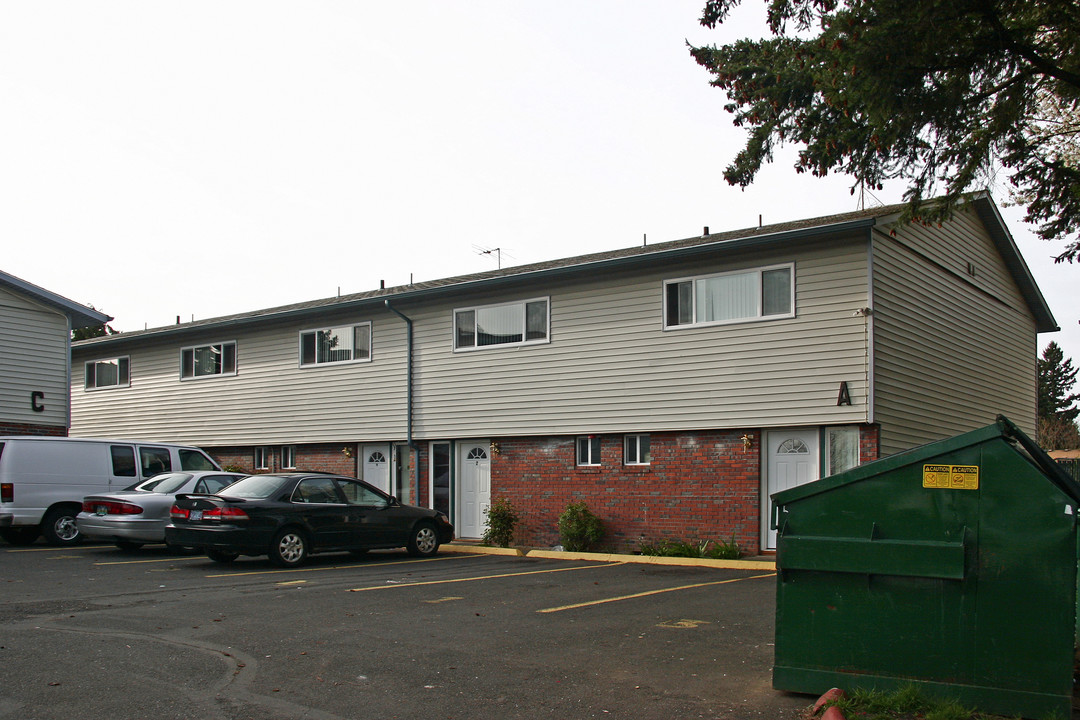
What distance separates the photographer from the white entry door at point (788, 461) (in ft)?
53.1

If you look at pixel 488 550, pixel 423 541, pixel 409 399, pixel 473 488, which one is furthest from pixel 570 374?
pixel 423 541

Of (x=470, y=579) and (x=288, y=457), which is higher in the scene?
(x=288, y=457)

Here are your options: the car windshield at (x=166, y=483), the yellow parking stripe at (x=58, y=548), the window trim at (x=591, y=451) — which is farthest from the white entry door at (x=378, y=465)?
the yellow parking stripe at (x=58, y=548)

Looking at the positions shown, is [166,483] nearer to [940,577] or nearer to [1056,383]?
[940,577]

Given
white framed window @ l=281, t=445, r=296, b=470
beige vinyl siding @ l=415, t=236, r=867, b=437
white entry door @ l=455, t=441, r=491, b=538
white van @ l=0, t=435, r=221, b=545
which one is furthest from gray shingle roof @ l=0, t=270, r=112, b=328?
white entry door @ l=455, t=441, r=491, b=538

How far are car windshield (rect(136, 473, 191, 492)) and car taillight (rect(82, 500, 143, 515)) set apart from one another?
0.76 metres

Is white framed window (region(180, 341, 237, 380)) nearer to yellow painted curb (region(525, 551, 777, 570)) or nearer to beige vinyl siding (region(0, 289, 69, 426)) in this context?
beige vinyl siding (region(0, 289, 69, 426))

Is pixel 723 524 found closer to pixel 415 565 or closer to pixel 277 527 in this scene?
pixel 415 565

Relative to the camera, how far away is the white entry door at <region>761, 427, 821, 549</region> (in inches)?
637

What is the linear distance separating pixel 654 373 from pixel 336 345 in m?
8.49

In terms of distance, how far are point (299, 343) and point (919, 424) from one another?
13955 mm

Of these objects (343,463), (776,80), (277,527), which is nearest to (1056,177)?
(776,80)

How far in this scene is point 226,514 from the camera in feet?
46.6

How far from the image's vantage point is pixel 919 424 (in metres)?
17.1
